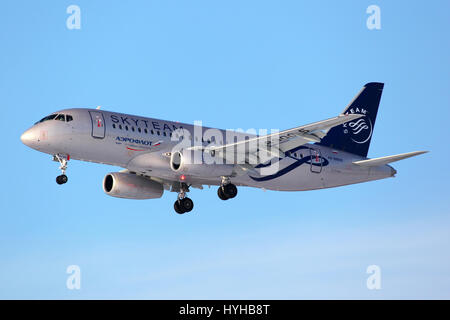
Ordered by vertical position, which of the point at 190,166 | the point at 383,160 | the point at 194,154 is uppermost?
the point at 383,160

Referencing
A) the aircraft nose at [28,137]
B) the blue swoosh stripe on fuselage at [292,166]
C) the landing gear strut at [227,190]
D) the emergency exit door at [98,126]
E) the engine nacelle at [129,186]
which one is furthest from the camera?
the blue swoosh stripe on fuselage at [292,166]

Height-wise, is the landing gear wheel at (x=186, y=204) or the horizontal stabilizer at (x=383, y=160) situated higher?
the horizontal stabilizer at (x=383, y=160)

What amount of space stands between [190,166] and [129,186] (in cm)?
633

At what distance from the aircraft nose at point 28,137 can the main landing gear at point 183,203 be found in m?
11.4

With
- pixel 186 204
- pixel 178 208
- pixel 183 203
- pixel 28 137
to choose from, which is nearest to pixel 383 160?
pixel 186 204

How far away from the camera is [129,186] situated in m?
57.3

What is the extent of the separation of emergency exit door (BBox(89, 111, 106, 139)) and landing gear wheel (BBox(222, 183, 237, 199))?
8656 millimetres

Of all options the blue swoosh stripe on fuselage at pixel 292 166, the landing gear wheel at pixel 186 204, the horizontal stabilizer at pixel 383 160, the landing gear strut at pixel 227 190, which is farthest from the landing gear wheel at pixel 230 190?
the horizontal stabilizer at pixel 383 160

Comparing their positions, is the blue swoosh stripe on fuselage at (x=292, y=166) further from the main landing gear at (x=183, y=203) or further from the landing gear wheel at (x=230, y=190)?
the main landing gear at (x=183, y=203)

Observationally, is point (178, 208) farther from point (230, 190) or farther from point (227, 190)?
point (230, 190)

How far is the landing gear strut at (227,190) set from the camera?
55469 millimetres
